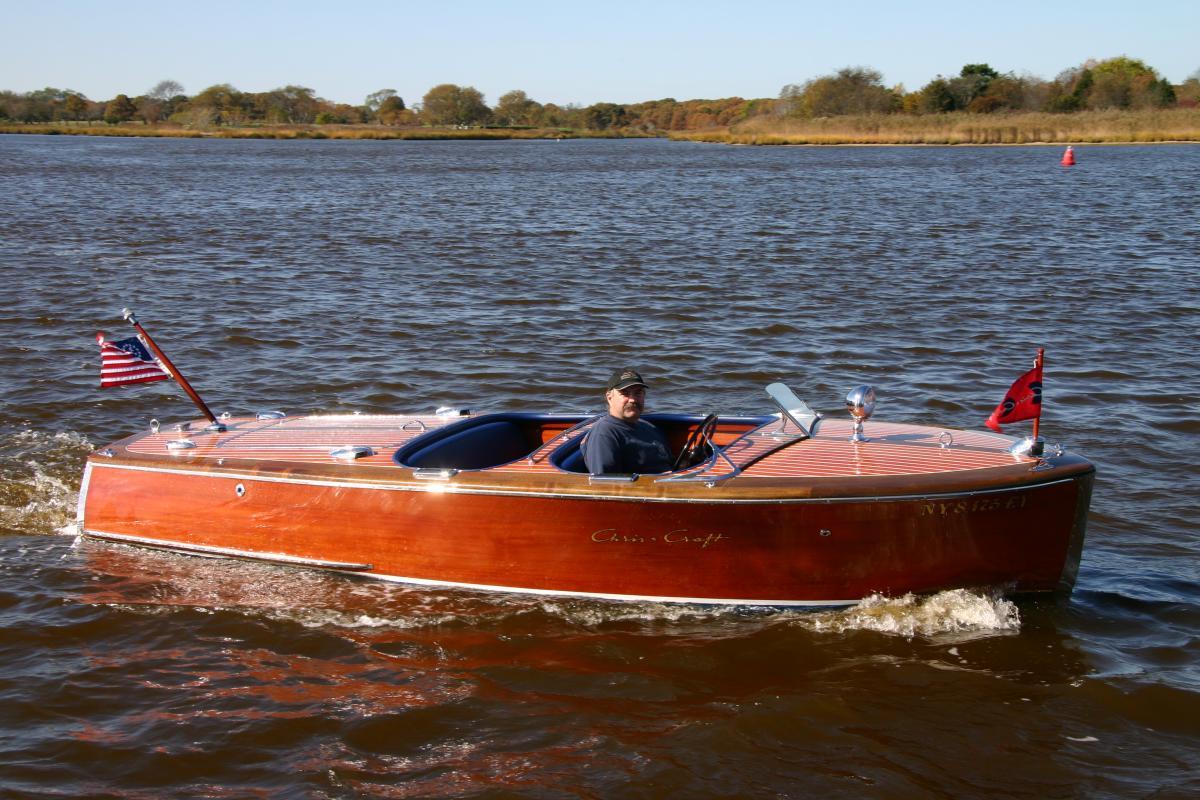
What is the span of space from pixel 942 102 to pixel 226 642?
3836 inches

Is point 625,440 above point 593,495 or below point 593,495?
above

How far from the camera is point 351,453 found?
8.29 m

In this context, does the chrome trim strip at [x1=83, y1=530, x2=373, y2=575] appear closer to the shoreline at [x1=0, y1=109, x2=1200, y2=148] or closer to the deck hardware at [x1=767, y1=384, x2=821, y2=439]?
the deck hardware at [x1=767, y1=384, x2=821, y2=439]

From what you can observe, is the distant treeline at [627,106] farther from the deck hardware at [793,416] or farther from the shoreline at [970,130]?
the deck hardware at [793,416]

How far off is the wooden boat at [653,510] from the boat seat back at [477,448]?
0.10 ft

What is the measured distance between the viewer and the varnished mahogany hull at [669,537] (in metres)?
7.34

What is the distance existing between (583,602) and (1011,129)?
249 feet

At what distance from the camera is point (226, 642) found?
7.77 metres

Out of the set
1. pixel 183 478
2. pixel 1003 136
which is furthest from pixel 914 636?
pixel 1003 136

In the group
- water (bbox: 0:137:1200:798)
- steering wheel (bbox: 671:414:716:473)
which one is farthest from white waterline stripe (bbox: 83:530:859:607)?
steering wheel (bbox: 671:414:716:473)

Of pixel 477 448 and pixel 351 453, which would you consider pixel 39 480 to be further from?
pixel 477 448

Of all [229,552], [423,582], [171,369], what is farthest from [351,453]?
[171,369]

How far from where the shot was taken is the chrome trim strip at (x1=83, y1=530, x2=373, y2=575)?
8.30m

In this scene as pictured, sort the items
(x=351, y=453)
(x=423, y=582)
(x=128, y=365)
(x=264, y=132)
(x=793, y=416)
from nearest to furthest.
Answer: (x=423, y=582) < (x=351, y=453) < (x=793, y=416) < (x=128, y=365) < (x=264, y=132)
